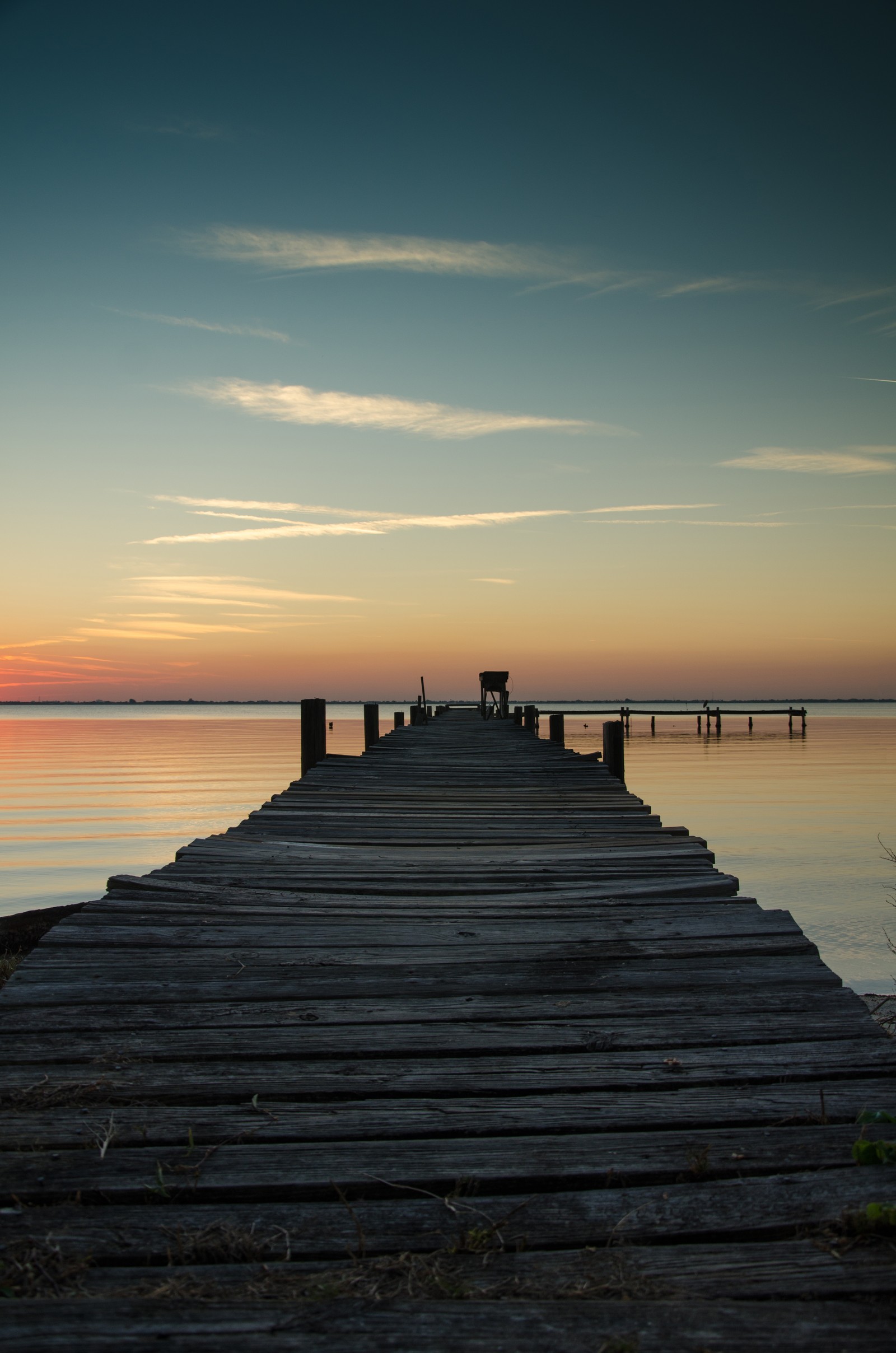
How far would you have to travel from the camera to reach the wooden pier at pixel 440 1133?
164 cm

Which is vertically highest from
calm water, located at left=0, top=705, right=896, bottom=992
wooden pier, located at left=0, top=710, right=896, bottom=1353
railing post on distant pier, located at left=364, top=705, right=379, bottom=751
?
railing post on distant pier, located at left=364, top=705, right=379, bottom=751

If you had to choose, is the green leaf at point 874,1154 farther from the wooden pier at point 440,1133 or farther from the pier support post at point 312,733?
the pier support post at point 312,733

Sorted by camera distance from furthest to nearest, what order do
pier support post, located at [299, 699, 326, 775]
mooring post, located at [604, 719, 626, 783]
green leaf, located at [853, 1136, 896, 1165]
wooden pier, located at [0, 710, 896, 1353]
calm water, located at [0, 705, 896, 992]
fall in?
calm water, located at [0, 705, 896, 992] < pier support post, located at [299, 699, 326, 775] < mooring post, located at [604, 719, 626, 783] < green leaf, located at [853, 1136, 896, 1165] < wooden pier, located at [0, 710, 896, 1353]

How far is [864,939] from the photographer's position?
13.4 metres

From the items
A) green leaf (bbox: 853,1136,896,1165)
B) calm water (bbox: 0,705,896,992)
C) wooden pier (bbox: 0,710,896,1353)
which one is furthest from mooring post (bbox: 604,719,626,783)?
green leaf (bbox: 853,1136,896,1165)

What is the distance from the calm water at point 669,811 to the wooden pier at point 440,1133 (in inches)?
359

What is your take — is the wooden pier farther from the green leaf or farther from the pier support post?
the pier support post

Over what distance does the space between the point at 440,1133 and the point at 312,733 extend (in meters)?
11.1

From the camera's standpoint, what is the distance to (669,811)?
87.3 ft

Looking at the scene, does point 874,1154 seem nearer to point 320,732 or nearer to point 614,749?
point 614,749

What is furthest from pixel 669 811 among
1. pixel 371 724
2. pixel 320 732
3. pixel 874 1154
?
pixel 874 1154

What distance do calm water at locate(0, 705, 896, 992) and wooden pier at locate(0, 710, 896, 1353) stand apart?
9.12 meters

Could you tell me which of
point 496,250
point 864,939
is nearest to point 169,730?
point 496,250

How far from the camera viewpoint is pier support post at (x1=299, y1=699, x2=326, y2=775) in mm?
13000
